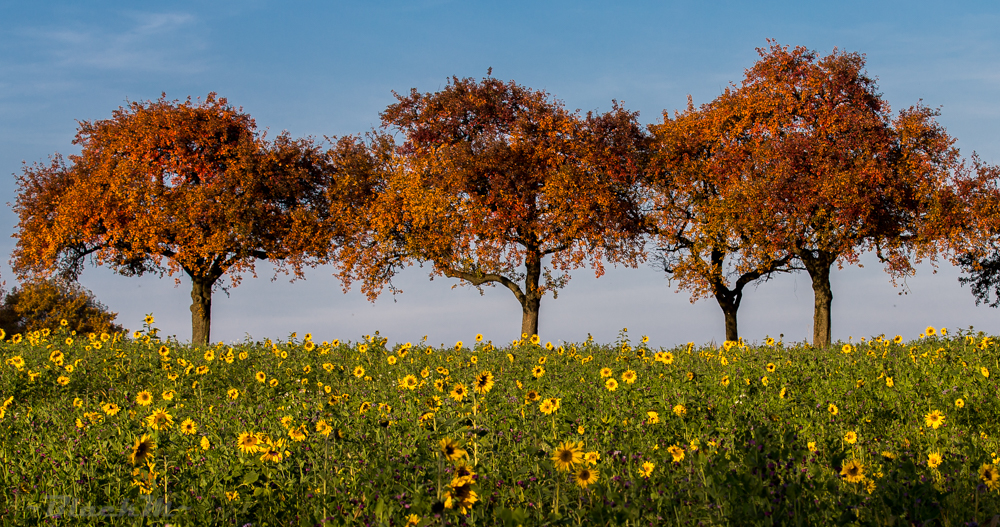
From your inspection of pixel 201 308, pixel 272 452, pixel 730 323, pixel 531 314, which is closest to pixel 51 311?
pixel 201 308

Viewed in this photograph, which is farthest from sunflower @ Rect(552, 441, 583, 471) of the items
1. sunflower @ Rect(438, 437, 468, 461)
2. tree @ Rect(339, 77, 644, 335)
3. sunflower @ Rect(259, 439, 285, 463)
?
tree @ Rect(339, 77, 644, 335)

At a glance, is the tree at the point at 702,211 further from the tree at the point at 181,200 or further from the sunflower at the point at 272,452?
the sunflower at the point at 272,452

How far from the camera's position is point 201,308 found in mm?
28156

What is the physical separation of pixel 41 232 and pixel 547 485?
94.6 ft

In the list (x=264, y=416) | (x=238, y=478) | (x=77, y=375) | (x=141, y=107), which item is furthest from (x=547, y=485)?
(x=141, y=107)

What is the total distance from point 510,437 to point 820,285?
887 inches

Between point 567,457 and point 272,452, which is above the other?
point 567,457

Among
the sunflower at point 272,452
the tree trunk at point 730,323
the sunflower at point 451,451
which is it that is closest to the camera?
the sunflower at point 451,451

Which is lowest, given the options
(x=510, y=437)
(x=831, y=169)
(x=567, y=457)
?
(x=510, y=437)

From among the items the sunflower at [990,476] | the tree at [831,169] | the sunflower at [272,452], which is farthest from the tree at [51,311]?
the sunflower at [990,476]

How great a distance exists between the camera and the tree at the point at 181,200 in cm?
2686

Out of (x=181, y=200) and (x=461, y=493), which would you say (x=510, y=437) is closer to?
(x=461, y=493)

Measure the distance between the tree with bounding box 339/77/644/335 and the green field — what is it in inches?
409

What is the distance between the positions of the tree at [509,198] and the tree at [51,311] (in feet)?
83.1
